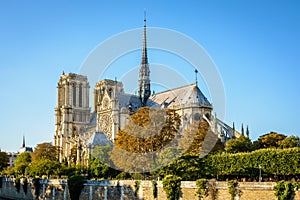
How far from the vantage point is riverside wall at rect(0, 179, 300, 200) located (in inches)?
821

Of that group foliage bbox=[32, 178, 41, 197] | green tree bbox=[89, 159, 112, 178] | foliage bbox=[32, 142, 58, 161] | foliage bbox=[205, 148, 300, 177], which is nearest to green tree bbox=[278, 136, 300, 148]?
foliage bbox=[205, 148, 300, 177]

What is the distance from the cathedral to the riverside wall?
37.8 ft

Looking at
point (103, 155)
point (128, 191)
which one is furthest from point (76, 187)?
point (103, 155)

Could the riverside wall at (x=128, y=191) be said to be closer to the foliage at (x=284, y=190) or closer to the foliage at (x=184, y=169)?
the foliage at (x=284, y=190)

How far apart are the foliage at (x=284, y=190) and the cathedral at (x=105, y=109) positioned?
26029mm

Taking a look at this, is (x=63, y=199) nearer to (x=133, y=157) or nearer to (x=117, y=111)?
(x=133, y=157)

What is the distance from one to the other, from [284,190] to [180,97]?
115 feet

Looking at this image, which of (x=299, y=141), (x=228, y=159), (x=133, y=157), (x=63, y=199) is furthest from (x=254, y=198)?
(x=299, y=141)

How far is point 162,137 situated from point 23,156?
3342cm

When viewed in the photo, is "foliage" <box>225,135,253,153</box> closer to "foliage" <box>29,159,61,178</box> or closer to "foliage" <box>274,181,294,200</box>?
"foliage" <box>29,159,61,178</box>

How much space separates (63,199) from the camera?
32656 millimetres

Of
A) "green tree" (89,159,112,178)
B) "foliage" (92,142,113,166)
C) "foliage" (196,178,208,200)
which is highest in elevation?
"foliage" (92,142,113,166)

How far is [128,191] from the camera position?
27.2 meters

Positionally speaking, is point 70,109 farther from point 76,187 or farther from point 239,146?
point 76,187
